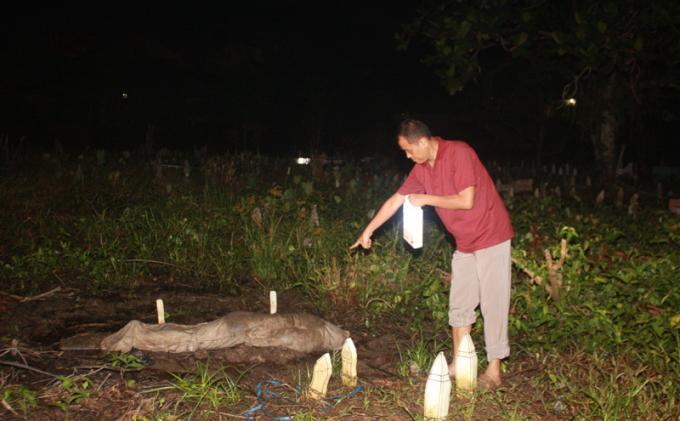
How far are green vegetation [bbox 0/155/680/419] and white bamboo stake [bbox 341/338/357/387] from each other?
0.42ft

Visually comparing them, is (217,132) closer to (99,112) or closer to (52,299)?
(99,112)

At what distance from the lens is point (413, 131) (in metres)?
3.33

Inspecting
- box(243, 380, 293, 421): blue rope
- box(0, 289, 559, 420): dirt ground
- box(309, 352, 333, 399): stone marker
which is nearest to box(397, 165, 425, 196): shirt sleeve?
box(0, 289, 559, 420): dirt ground

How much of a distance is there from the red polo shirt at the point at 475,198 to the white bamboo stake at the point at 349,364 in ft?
3.09

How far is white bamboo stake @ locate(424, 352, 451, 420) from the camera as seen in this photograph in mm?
2709

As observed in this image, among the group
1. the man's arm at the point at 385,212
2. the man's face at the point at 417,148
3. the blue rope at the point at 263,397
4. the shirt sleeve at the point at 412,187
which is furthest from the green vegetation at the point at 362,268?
the man's face at the point at 417,148

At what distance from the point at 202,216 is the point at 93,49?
35.5ft

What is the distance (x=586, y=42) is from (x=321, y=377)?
6.70 metres

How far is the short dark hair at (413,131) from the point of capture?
10.9ft

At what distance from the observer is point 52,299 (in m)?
4.75

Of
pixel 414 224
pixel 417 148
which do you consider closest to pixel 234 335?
pixel 414 224

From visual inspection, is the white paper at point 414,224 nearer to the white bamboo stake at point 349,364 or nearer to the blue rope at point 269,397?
the white bamboo stake at point 349,364

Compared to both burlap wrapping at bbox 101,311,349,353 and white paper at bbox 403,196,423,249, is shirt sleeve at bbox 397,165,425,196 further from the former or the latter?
burlap wrapping at bbox 101,311,349,353

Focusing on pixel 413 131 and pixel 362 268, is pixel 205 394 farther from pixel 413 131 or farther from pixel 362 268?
pixel 362 268
